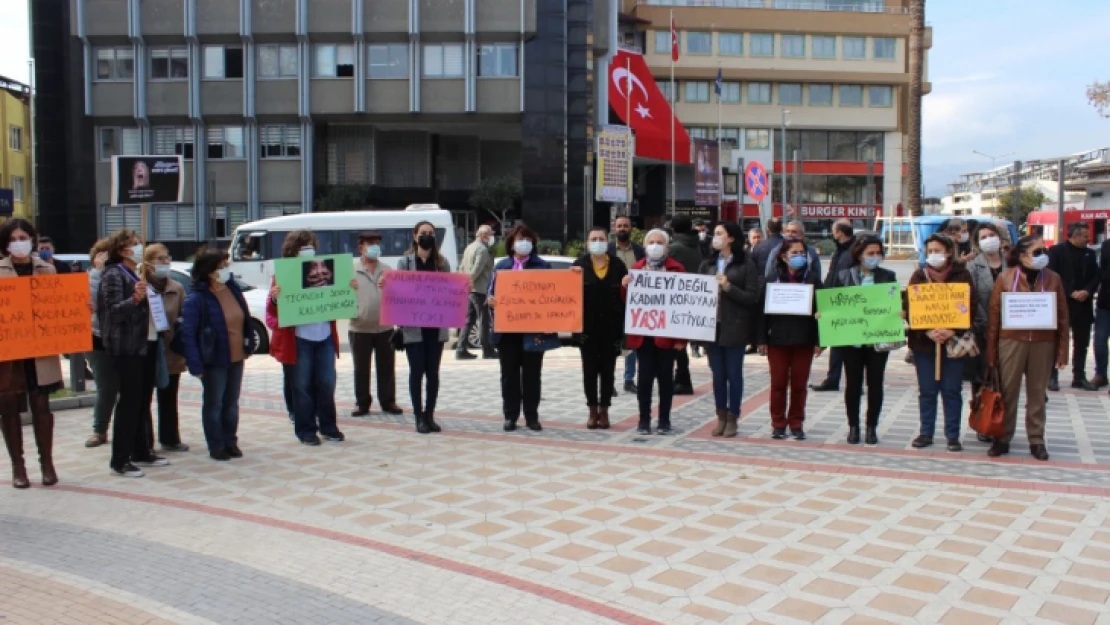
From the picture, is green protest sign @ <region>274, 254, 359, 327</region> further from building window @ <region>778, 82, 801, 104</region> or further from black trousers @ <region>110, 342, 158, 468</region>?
building window @ <region>778, 82, 801, 104</region>

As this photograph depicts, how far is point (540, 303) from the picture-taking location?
31.1ft

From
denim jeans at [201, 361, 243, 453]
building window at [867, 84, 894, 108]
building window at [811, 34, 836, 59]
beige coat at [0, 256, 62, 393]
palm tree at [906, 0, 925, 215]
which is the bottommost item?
denim jeans at [201, 361, 243, 453]

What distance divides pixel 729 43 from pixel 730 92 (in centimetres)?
362

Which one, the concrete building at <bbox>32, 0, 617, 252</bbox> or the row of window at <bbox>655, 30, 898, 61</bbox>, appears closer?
the concrete building at <bbox>32, 0, 617, 252</bbox>

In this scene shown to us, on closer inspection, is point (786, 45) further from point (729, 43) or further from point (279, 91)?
point (279, 91)

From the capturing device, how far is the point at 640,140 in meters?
50.0

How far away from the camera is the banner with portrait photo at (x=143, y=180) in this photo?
889cm

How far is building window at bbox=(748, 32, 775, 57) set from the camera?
7350 centimetres

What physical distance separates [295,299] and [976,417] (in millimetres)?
6163

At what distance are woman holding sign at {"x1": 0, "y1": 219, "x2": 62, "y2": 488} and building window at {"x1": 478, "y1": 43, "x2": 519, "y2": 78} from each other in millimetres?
37165

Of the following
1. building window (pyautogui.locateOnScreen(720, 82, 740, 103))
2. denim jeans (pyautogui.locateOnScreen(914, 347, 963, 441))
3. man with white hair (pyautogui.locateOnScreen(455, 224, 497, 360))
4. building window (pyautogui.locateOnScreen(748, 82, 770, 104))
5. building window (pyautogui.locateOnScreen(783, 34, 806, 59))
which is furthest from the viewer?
building window (pyautogui.locateOnScreen(748, 82, 770, 104))

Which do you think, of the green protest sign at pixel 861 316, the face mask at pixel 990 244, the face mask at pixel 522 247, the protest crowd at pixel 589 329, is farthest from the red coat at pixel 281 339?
the face mask at pixel 990 244

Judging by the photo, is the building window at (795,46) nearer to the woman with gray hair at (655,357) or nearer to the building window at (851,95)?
the building window at (851,95)

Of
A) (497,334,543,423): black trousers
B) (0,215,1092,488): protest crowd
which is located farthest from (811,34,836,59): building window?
(497,334,543,423): black trousers
